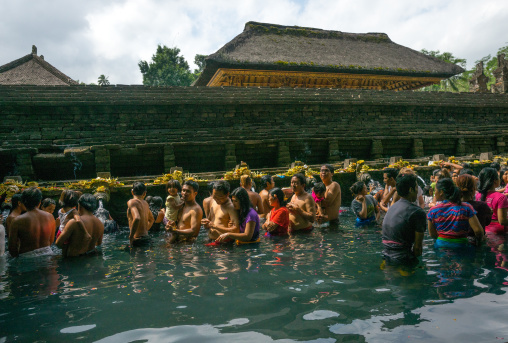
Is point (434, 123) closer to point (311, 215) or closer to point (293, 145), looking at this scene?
point (293, 145)

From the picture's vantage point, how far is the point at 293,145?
1510 cm

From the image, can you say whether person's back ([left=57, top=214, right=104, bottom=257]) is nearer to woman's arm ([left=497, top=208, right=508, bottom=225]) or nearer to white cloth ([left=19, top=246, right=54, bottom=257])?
white cloth ([left=19, top=246, right=54, bottom=257])

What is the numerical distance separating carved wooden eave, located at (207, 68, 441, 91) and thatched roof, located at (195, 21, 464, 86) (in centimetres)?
34

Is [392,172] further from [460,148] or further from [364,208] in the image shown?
[460,148]

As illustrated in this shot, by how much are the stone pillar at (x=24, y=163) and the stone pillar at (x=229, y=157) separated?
6.57 m

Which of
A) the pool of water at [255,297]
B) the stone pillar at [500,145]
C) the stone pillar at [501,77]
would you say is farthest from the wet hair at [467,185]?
the stone pillar at [501,77]

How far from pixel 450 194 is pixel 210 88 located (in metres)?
11.9

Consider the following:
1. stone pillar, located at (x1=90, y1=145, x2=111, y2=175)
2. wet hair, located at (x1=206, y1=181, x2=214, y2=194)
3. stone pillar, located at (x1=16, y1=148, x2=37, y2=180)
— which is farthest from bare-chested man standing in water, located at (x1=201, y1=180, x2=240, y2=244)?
stone pillar, located at (x1=16, y1=148, x2=37, y2=180)

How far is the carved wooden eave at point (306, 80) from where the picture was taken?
19.0m

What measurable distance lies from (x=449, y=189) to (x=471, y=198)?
0.67 meters

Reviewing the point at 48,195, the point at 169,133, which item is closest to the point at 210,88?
the point at 169,133

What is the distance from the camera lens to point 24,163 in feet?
38.9

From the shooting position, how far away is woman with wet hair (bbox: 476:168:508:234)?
17.3ft

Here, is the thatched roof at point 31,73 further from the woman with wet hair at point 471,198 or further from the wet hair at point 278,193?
the woman with wet hair at point 471,198
